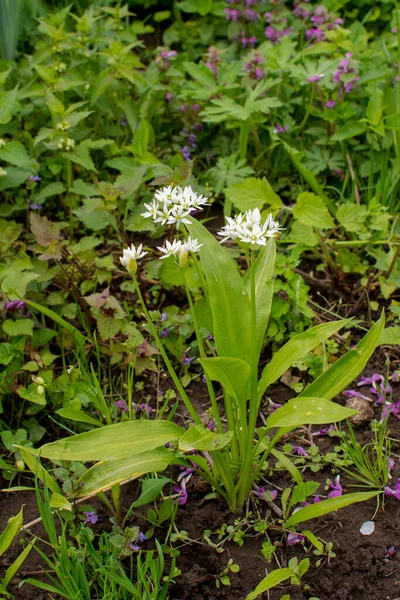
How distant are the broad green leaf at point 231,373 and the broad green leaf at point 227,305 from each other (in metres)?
0.09

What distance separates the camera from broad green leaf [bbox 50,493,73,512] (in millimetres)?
1672

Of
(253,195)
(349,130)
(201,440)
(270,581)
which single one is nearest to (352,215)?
(253,195)

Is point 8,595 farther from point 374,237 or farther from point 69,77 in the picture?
point 69,77

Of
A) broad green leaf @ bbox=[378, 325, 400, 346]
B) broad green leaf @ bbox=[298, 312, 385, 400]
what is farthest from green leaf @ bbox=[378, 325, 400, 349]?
broad green leaf @ bbox=[298, 312, 385, 400]

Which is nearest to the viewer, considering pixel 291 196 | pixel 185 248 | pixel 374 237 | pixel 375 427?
pixel 185 248

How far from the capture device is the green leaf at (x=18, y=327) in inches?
81.6

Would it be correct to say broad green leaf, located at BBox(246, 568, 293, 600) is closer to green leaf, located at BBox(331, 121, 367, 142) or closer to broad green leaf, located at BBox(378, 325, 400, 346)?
broad green leaf, located at BBox(378, 325, 400, 346)

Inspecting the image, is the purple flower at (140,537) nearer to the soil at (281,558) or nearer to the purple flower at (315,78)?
the soil at (281,558)

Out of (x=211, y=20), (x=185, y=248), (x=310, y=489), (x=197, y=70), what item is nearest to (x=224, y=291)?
(x=185, y=248)

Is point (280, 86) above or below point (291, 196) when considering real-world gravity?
above

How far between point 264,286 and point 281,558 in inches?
28.8

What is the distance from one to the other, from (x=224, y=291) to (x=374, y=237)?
1093 mm

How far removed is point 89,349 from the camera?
2322 millimetres

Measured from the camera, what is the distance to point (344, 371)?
5.65 feet
